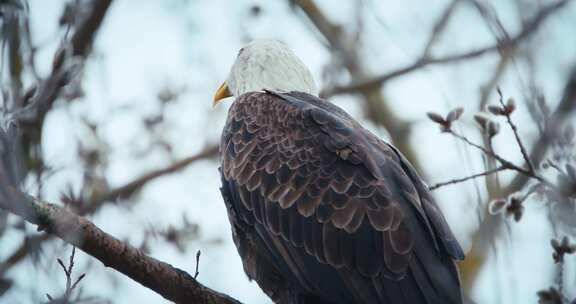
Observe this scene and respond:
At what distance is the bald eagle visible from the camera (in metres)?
4.39

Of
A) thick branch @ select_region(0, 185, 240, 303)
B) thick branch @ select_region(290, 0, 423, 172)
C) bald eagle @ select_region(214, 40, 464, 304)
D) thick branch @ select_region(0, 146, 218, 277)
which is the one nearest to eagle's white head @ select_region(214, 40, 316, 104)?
thick branch @ select_region(290, 0, 423, 172)

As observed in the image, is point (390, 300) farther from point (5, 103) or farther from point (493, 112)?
point (5, 103)

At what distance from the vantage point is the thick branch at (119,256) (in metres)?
3.79

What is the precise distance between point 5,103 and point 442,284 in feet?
6.62

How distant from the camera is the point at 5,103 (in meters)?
3.87

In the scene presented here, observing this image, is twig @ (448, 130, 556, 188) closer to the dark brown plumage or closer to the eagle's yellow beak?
the dark brown plumage

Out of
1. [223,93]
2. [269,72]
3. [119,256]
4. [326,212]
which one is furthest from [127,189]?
[119,256]

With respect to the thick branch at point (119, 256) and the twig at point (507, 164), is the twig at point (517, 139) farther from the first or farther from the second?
the thick branch at point (119, 256)

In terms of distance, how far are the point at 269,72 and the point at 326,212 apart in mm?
1790

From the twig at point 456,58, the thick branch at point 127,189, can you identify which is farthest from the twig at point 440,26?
the thick branch at point 127,189

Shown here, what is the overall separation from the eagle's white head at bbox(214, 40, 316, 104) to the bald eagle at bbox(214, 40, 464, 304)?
0.65 meters

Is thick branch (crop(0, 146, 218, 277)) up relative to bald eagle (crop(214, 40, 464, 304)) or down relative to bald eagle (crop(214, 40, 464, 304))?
up

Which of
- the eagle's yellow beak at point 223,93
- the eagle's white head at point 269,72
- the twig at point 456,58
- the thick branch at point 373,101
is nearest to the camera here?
the twig at point 456,58

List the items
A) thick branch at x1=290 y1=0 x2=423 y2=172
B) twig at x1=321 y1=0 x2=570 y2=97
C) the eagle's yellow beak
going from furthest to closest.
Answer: thick branch at x1=290 y1=0 x2=423 y2=172 → the eagle's yellow beak → twig at x1=321 y1=0 x2=570 y2=97
